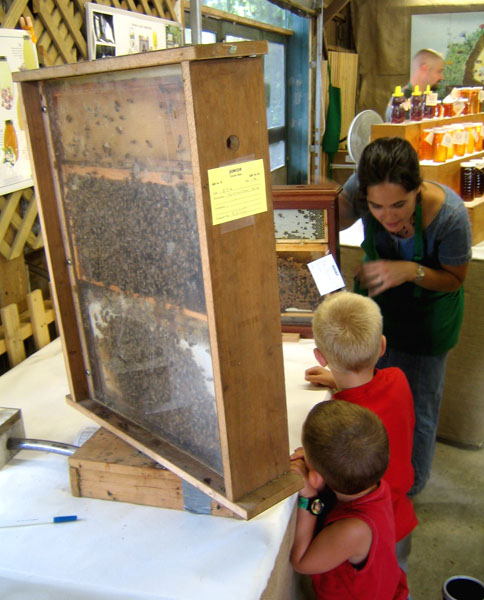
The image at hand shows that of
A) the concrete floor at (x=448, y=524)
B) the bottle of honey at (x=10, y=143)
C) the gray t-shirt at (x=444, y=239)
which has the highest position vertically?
the bottle of honey at (x=10, y=143)

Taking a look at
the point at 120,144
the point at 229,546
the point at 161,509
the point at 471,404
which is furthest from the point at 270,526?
the point at 471,404

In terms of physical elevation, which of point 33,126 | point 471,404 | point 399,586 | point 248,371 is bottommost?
point 471,404

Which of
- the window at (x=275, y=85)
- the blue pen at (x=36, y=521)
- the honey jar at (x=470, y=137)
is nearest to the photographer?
the blue pen at (x=36, y=521)

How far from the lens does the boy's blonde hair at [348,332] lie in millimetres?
1246

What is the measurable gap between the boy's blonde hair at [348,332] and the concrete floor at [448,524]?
3.02 feet

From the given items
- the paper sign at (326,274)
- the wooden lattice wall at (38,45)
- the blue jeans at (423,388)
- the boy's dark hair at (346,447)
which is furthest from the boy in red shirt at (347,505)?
the wooden lattice wall at (38,45)

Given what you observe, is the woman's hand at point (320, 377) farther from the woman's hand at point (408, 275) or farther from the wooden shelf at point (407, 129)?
the wooden shelf at point (407, 129)

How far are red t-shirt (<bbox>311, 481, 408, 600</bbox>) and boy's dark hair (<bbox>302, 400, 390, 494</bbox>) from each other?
5cm

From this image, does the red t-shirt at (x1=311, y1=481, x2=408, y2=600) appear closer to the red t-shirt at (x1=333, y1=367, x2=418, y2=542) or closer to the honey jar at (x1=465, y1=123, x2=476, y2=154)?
the red t-shirt at (x1=333, y1=367, x2=418, y2=542)

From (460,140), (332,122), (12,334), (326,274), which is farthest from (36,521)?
(332,122)

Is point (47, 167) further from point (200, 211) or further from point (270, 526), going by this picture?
point (270, 526)

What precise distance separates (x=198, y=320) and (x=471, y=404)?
5.85ft

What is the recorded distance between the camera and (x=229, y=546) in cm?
90

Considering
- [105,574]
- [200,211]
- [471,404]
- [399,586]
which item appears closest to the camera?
[200,211]
